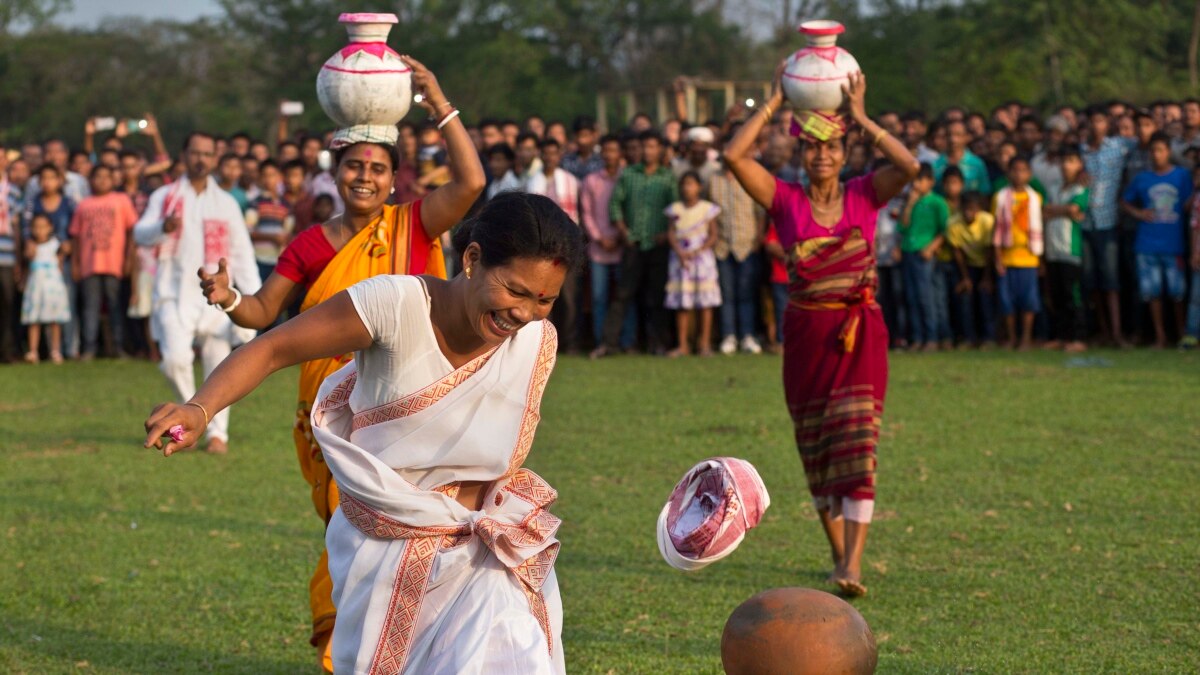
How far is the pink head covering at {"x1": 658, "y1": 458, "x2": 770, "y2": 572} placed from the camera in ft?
12.5

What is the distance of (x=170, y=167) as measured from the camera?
60.1 feet

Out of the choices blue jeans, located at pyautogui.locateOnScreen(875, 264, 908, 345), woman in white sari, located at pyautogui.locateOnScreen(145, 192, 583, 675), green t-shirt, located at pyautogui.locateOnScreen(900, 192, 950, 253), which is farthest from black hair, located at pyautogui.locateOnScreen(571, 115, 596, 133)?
woman in white sari, located at pyautogui.locateOnScreen(145, 192, 583, 675)

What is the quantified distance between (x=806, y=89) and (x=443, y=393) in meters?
3.38

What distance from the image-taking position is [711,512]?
12.6ft

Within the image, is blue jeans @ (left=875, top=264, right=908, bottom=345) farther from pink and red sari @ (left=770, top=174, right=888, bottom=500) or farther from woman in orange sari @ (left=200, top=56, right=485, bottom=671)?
woman in orange sari @ (left=200, top=56, right=485, bottom=671)

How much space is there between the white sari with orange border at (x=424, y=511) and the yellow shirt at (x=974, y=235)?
40.6ft

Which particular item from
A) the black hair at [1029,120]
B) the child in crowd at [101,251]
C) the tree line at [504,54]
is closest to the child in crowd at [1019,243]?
the black hair at [1029,120]

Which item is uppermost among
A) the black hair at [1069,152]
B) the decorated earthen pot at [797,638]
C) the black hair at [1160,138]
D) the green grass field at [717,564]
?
the black hair at [1160,138]

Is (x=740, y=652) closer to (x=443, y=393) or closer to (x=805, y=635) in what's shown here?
(x=805, y=635)

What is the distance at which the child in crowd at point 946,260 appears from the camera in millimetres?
15875

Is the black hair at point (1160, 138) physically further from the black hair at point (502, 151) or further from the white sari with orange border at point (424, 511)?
the white sari with orange border at point (424, 511)

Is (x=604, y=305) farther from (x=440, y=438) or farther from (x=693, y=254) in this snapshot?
(x=440, y=438)

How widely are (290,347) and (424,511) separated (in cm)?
56

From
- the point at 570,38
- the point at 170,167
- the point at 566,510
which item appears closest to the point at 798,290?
the point at 566,510
